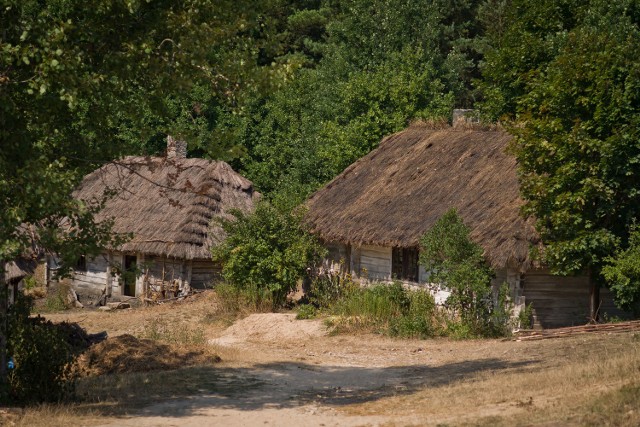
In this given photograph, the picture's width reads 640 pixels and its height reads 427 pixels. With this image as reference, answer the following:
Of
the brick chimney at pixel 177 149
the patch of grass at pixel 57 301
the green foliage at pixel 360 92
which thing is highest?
the green foliage at pixel 360 92

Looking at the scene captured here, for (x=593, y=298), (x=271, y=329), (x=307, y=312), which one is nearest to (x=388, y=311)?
(x=307, y=312)

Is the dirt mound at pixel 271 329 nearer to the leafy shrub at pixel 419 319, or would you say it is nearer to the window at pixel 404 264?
the leafy shrub at pixel 419 319

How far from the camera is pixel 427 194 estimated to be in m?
25.5

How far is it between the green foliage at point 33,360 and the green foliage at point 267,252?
41.5ft

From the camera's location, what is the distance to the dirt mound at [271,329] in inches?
907

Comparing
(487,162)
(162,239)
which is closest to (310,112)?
(162,239)

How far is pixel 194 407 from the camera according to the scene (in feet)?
46.0

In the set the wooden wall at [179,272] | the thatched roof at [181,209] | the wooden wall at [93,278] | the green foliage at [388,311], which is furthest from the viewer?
the wooden wall at [93,278]

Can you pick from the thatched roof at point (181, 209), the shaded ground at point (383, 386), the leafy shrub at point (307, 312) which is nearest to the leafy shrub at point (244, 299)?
the leafy shrub at point (307, 312)

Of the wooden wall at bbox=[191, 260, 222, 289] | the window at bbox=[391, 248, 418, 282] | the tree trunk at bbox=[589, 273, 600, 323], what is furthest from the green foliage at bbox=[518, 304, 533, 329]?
the wooden wall at bbox=[191, 260, 222, 289]

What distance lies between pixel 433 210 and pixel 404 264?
1716 millimetres

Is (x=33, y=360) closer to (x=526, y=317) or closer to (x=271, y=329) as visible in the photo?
(x=271, y=329)

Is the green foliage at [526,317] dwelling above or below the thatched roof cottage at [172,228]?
below

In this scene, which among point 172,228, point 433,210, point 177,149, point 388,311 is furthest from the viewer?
point 177,149
